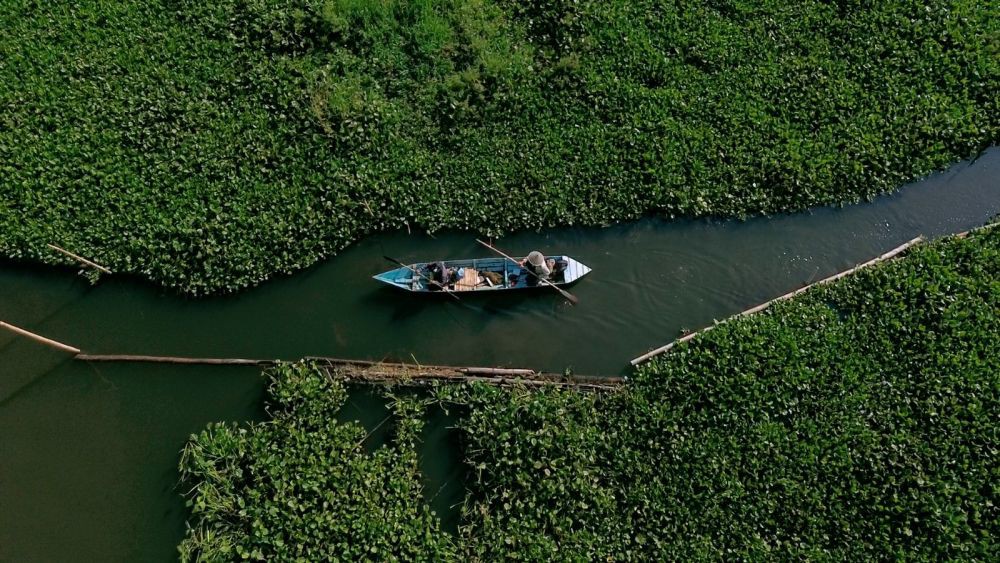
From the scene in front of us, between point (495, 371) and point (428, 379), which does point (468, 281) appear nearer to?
point (495, 371)

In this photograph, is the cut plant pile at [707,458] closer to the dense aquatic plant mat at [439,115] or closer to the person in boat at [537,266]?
the person in boat at [537,266]

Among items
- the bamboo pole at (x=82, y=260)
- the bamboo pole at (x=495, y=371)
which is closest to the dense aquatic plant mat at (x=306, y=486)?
the bamboo pole at (x=495, y=371)

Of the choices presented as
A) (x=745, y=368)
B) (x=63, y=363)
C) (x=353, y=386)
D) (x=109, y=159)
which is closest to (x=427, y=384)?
(x=353, y=386)

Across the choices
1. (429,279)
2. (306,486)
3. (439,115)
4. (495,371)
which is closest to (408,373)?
(495,371)

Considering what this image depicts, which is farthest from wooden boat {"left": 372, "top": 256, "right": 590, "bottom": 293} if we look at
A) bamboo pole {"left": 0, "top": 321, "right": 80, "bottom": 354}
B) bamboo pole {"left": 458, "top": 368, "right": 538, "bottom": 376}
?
bamboo pole {"left": 0, "top": 321, "right": 80, "bottom": 354}

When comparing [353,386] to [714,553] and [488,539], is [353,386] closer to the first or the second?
[488,539]
